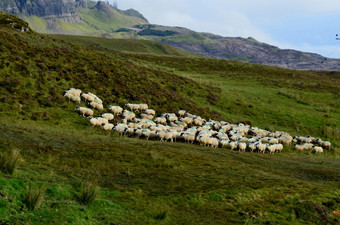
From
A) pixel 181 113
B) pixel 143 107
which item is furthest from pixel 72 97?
pixel 181 113

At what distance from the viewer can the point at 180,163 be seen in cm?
1566

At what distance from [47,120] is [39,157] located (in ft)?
30.4

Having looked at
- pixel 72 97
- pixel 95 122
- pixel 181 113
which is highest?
pixel 72 97

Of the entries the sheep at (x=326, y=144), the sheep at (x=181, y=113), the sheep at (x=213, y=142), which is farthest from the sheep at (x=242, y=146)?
the sheep at (x=326, y=144)

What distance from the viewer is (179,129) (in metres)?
25.7

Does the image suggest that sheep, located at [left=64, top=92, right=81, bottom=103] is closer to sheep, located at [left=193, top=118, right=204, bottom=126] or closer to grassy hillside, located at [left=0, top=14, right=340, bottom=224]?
grassy hillside, located at [left=0, top=14, right=340, bottom=224]

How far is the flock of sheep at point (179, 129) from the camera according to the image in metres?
22.4

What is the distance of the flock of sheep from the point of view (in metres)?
22.4

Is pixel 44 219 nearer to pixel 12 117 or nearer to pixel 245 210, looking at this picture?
pixel 245 210

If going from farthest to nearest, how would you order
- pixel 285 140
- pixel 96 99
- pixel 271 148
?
pixel 285 140, pixel 96 99, pixel 271 148

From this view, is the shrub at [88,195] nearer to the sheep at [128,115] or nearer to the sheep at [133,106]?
the sheep at [128,115]

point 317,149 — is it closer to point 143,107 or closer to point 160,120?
point 160,120

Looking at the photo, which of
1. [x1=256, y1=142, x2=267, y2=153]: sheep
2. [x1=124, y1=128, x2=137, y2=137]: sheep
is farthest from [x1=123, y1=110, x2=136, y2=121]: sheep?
[x1=256, y1=142, x2=267, y2=153]: sheep

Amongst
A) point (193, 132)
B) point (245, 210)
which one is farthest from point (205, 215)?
point (193, 132)
